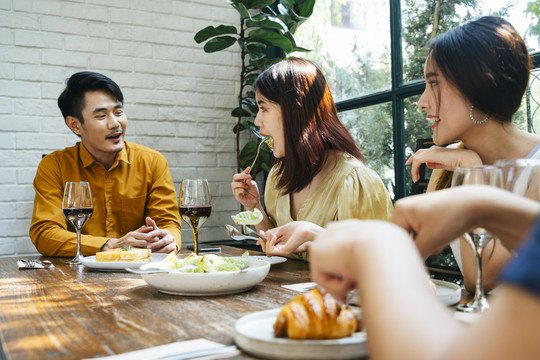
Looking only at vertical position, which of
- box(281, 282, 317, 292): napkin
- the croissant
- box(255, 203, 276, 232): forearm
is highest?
the croissant

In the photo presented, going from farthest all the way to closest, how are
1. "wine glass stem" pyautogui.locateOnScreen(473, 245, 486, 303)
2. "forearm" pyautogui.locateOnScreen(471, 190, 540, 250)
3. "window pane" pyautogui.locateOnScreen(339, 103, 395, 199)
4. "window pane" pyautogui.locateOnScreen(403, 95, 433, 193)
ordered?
1. "window pane" pyautogui.locateOnScreen(339, 103, 395, 199)
2. "window pane" pyautogui.locateOnScreen(403, 95, 433, 193)
3. "wine glass stem" pyautogui.locateOnScreen(473, 245, 486, 303)
4. "forearm" pyautogui.locateOnScreen(471, 190, 540, 250)

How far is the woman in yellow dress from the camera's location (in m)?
1.87

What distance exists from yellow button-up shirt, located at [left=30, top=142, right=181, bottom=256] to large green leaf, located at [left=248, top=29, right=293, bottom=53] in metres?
1.17

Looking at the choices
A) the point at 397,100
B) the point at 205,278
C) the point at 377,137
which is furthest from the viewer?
the point at 377,137

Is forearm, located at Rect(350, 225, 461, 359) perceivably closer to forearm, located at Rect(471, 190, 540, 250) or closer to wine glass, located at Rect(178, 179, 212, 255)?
forearm, located at Rect(471, 190, 540, 250)

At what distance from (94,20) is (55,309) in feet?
9.20

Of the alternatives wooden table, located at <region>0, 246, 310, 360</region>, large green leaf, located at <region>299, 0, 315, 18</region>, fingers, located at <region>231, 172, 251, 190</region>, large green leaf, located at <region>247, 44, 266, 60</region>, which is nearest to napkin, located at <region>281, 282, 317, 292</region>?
wooden table, located at <region>0, 246, 310, 360</region>

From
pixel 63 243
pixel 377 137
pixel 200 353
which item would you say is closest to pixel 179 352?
pixel 200 353

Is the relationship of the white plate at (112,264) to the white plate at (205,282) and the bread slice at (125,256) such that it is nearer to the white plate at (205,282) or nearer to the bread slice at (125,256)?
the bread slice at (125,256)

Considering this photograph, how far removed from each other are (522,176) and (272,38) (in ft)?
8.97

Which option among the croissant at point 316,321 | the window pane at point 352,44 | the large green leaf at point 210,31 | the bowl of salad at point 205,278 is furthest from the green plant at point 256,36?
the croissant at point 316,321

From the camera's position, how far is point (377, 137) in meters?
3.00

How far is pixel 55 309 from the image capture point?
0.99m

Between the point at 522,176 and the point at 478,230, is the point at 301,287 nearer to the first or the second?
the point at 478,230
